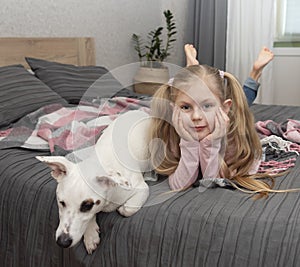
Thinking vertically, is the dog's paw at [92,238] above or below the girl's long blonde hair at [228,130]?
below

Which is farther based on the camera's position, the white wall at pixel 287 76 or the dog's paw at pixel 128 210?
the white wall at pixel 287 76

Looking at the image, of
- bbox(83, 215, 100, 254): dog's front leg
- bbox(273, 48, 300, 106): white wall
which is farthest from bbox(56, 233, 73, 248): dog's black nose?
bbox(273, 48, 300, 106): white wall

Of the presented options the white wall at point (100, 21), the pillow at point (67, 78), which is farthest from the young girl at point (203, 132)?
the white wall at point (100, 21)

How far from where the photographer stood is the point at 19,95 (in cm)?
188

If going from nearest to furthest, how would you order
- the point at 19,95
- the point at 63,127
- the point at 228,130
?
the point at 228,130 < the point at 63,127 < the point at 19,95

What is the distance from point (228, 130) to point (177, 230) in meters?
0.37

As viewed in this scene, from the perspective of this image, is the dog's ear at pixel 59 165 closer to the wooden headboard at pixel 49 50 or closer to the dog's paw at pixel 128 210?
the dog's paw at pixel 128 210

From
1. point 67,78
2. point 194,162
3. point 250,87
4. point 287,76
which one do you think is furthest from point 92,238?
point 287,76

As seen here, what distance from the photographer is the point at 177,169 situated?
114cm

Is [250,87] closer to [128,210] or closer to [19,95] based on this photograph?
[19,95]

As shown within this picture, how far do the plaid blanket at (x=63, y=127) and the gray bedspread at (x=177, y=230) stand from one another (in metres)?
0.16

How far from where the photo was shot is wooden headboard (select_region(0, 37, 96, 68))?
228 centimetres

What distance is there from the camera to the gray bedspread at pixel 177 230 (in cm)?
90

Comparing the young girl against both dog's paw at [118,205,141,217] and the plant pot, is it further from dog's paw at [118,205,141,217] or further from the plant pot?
the plant pot
